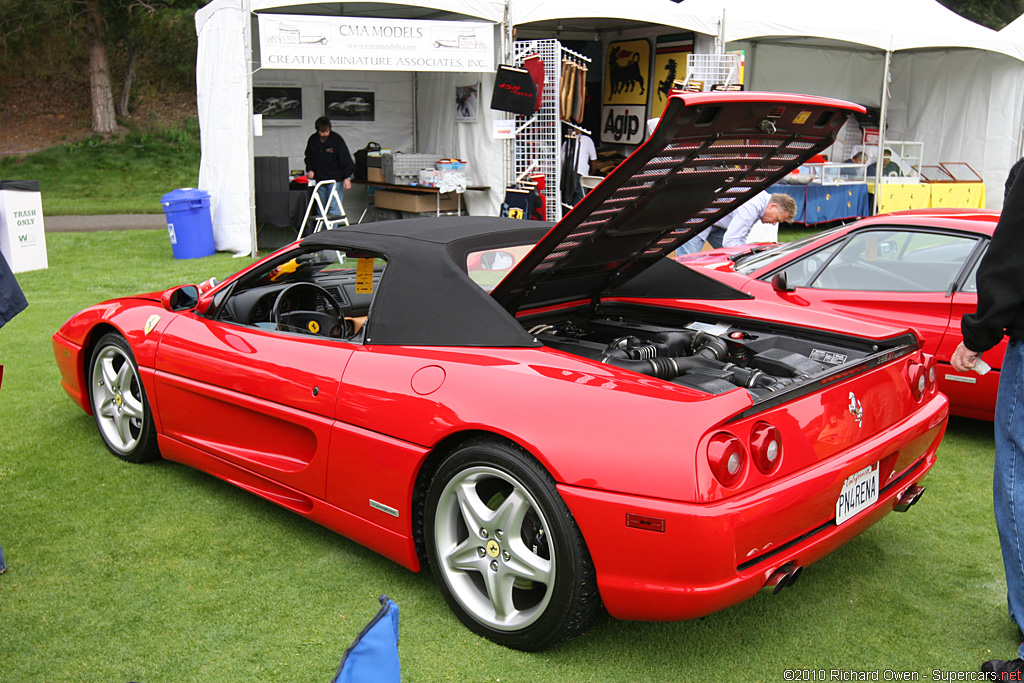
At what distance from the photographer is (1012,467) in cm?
272

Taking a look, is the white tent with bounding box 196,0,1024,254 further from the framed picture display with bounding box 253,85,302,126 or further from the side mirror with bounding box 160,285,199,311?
the side mirror with bounding box 160,285,199,311

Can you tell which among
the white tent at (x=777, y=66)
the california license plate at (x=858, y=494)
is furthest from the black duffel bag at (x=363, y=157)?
the california license plate at (x=858, y=494)

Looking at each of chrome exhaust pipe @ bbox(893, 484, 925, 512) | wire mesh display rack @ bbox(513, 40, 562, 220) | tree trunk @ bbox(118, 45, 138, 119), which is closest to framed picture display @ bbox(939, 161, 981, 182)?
wire mesh display rack @ bbox(513, 40, 562, 220)

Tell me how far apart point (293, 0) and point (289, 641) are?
31.5 ft

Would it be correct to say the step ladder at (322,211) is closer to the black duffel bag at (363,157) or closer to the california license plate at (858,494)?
the black duffel bag at (363,157)

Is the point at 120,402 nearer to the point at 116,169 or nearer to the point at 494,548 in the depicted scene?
the point at 494,548

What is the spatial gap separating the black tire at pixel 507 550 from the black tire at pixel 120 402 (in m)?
1.95

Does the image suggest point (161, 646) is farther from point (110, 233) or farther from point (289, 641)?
point (110, 233)

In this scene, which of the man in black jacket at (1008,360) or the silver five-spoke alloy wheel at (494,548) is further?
the silver five-spoke alloy wheel at (494,548)

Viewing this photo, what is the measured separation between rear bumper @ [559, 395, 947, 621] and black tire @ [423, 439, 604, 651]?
8cm

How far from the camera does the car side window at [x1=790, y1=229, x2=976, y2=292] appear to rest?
4.98 metres

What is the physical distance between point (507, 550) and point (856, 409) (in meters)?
1.24

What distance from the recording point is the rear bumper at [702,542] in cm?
239

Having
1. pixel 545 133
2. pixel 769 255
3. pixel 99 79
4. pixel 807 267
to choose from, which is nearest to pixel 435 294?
pixel 807 267
